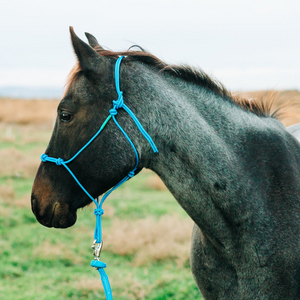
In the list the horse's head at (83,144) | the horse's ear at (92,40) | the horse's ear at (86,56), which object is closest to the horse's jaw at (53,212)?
the horse's head at (83,144)

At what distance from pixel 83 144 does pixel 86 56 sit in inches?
20.9

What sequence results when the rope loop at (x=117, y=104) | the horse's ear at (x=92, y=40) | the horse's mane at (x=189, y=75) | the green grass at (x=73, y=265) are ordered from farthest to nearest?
the green grass at (x=73, y=265), the horse's ear at (x=92, y=40), the horse's mane at (x=189, y=75), the rope loop at (x=117, y=104)

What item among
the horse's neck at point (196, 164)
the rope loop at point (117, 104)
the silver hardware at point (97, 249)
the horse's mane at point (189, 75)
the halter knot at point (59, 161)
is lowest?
the silver hardware at point (97, 249)

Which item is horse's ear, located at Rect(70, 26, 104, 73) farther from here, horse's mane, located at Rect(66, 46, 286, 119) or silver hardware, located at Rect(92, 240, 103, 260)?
silver hardware, located at Rect(92, 240, 103, 260)

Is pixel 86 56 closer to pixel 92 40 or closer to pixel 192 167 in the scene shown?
pixel 92 40

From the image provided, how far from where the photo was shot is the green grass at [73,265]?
169 inches

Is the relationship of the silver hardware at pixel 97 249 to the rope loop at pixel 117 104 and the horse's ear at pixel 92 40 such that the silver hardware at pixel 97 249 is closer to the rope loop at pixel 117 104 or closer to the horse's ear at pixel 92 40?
the rope loop at pixel 117 104

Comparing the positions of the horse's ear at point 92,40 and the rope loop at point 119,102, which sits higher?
the horse's ear at point 92,40

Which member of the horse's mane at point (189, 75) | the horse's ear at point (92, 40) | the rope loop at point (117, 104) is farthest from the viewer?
the horse's ear at point (92, 40)

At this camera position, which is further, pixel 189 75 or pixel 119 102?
pixel 189 75

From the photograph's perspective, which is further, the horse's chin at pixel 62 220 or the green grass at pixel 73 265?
the green grass at pixel 73 265

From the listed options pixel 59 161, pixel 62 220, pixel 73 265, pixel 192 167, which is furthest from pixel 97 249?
pixel 73 265

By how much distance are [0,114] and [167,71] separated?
28.4 metres

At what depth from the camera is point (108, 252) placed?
5648 mm
